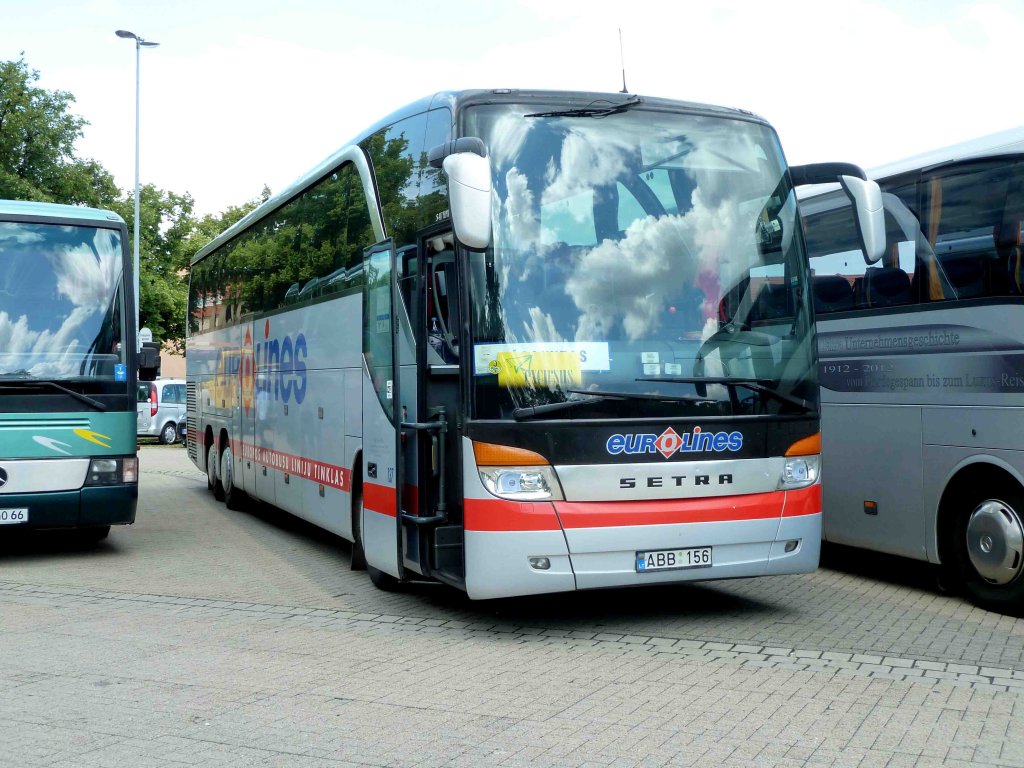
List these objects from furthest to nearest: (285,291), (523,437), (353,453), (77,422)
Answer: (285,291), (77,422), (353,453), (523,437)

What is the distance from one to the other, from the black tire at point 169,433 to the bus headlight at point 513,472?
108ft

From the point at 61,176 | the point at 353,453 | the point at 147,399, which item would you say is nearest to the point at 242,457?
the point at 353,453

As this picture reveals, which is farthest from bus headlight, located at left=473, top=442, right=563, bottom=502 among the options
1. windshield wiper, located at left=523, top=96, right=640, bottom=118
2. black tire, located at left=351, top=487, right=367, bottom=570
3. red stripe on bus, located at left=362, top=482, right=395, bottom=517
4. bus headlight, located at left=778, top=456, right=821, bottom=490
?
black tire, located at left=351, top=487, right=367, bottom=570

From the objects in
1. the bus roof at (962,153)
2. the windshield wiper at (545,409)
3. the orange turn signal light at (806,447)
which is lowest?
the orange turn signal light at (806,447)

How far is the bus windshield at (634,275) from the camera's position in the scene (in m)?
7.51

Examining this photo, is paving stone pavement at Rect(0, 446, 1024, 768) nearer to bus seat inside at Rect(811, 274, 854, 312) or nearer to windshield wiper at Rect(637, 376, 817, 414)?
windshield wiper at Rect(637, 376, 817, 414)

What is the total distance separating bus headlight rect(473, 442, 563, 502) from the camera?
7.47 m

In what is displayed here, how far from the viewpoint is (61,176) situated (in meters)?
47.7

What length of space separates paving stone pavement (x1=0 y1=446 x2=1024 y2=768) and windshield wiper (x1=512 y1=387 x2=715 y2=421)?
148 cm

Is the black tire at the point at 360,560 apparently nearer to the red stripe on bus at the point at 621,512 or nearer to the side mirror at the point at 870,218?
the red stripe on bus at the point at 621,512

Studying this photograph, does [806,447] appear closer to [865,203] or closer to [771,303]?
[771,303]

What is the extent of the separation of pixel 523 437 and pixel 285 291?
623 centimetres

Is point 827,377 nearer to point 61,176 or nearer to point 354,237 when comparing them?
point 354,237

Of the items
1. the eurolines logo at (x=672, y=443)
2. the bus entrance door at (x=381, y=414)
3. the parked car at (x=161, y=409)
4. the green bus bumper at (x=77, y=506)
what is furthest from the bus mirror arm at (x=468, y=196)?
the parked car at (x=161, y=409)
